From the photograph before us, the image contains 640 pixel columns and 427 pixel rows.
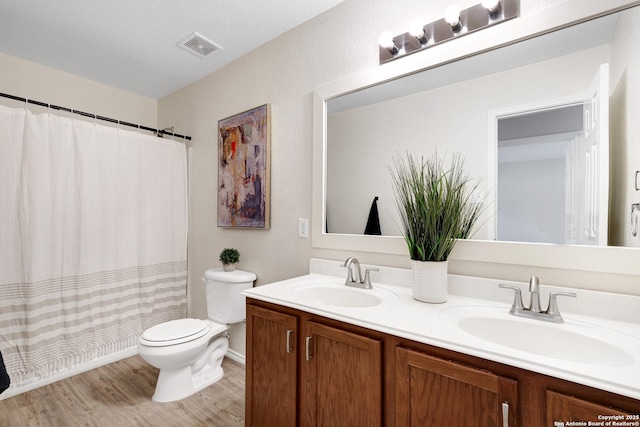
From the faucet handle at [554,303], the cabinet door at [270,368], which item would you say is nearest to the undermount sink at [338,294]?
the cabinet door at [270,368]

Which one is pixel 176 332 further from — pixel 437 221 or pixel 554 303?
pixel 554 303

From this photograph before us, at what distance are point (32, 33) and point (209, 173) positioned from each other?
140 centimetres

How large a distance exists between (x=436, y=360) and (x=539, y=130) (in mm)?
948

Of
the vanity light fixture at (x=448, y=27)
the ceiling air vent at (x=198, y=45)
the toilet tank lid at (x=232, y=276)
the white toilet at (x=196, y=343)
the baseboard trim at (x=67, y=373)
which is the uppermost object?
the ceiling air vent at (x=198, y=45)

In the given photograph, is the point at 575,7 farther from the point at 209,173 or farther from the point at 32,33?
the point at 32,33

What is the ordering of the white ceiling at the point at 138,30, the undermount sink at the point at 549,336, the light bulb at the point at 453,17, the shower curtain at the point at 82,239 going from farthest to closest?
the shower curtain at the point at 82,239, the white ceiling at the point at 138,30, the light bulb at the point at 453,17, the undermount sink at the point at 549,336

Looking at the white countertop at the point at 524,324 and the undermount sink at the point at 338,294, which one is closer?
the white countertop at the point at 524,324

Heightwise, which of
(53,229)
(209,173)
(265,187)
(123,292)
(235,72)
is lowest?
(123,292)

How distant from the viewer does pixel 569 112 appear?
3.61ft

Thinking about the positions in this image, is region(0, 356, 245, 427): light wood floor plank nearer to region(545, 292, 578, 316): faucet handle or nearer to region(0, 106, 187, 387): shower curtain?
region(0, 106, 187, 387): shower curtain

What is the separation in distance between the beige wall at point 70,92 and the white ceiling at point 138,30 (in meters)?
0.09

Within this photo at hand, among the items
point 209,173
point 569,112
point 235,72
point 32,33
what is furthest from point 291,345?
point 32,33

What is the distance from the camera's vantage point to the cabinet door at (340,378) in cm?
100

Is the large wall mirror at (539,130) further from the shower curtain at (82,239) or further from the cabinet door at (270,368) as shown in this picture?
the shower curtain at (82,239)
